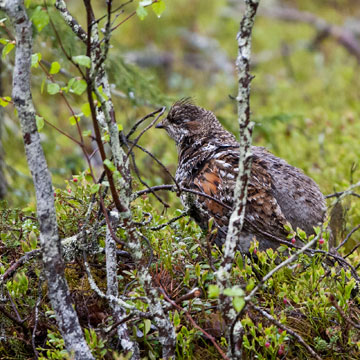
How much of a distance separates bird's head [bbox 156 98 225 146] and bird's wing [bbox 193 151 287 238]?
0.71 meters

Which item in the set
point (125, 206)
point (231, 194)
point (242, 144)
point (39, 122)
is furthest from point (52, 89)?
point (231, 194)

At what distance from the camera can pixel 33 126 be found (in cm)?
292

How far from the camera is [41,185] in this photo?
2969 millimetres

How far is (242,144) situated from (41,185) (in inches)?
42.7

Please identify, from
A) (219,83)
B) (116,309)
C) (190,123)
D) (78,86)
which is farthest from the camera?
(219,83)

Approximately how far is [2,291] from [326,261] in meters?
2.57

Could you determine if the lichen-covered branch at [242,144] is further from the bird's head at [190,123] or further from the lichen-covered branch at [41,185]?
the bird's head at [190,123]

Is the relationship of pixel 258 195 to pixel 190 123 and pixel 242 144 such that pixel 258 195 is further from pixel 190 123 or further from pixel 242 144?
pixel 242 144

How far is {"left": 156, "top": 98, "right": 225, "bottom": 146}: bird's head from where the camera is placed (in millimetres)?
5777

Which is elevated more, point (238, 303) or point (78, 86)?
point (78, 86)

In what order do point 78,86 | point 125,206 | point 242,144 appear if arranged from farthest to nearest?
1. point 125,206
2. point 242,144
3. point 78,86

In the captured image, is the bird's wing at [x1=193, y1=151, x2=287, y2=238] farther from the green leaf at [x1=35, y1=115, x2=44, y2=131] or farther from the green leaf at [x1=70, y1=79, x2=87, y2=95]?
the green leaf at [x1=70, y1=79, x2=87, y2=95]

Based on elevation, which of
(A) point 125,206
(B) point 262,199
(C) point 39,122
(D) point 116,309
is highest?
(C) point 39,122

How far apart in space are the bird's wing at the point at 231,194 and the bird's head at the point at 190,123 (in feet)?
2.33
